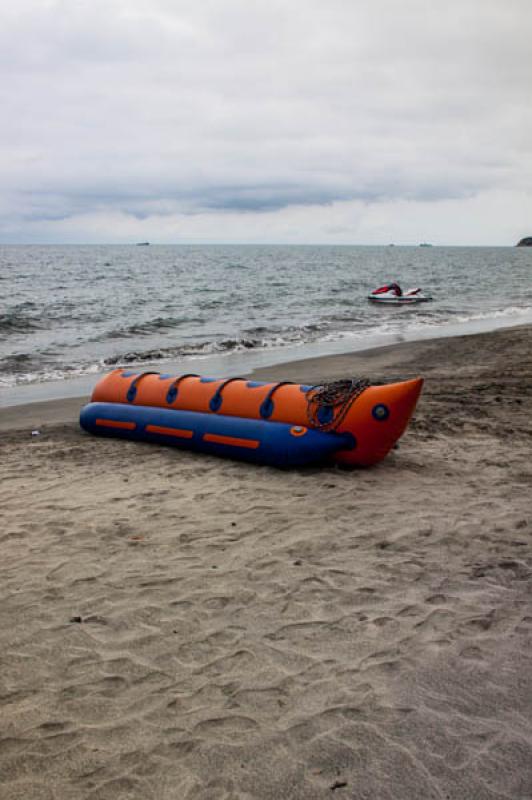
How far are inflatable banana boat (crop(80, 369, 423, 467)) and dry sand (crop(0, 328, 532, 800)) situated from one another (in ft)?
0.65

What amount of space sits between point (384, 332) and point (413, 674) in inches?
670

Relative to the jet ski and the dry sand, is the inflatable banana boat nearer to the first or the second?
the dry sand

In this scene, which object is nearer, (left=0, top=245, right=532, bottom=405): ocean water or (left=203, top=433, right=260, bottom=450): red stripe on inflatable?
(left=203, top=433, right=260, bottom=450): red stripe on inflatable

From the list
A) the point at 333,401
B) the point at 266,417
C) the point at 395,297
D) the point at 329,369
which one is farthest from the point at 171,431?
the point at 395,297

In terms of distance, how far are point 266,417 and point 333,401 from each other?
0.71 metres

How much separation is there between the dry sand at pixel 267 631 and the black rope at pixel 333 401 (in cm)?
45

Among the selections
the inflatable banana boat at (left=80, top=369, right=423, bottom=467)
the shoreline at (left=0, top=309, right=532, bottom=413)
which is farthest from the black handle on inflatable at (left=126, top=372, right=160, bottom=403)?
the shoreline at (left=0, top=309, right=532, bottom=413)

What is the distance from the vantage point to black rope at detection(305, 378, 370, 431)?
19.9 feet

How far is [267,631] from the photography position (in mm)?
3506

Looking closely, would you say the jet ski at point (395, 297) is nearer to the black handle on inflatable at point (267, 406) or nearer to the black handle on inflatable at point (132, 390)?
the black handle on inflatable at point (132, 390)

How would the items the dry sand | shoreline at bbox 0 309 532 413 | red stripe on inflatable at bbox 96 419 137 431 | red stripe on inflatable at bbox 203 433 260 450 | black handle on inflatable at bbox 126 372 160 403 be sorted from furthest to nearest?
shoreline at bbox 0 309 532 413 < black handle on inflatable at bbox 126 372 160 403 < red stripe on inflatable at bbox 96 419 137 431 < red stripe on inflatable at bbox 203 433 260 450 < the dry sand

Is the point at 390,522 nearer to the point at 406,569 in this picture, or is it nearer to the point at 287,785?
the point at 406,569

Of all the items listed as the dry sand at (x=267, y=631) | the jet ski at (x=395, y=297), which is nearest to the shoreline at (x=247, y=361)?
the dry sand at (x=267, y=631)

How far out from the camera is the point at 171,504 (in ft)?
17.5
